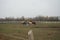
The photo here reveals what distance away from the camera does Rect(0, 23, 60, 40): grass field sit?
1507mm

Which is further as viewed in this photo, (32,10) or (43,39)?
(32,10)

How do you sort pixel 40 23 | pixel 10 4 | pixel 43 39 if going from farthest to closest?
pixel 10 4, pixel 40 23, pixel 43 39

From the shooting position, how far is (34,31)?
1550 millimetres

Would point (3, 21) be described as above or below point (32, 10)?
below

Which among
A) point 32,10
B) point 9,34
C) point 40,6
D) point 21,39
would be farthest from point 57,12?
point 9,34

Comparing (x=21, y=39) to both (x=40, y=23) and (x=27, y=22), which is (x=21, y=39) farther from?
(x=40, y=23)

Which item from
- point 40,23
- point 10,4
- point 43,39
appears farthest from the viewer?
point 10,4

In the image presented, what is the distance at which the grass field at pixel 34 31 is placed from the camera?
151 centimetres

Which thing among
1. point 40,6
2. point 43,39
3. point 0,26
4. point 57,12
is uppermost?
point 40,6

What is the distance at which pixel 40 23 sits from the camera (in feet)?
5.26

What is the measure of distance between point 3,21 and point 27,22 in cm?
40

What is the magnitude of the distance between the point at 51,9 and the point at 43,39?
0.49 m

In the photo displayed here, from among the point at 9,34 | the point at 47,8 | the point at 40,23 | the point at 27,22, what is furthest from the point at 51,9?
the point at 9,34

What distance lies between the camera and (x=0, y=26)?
5.44 ft
